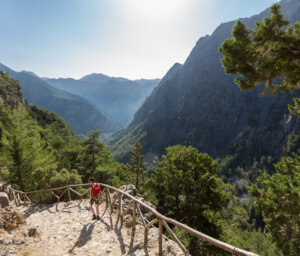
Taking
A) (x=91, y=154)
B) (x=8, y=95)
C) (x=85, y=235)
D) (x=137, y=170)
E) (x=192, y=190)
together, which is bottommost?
(x=137, y=170)

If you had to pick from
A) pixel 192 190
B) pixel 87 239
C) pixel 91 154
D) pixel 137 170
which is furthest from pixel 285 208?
pixel 91 154

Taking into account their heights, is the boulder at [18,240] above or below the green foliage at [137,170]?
above

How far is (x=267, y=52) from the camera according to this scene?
6.58m

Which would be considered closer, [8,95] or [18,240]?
[18,240]

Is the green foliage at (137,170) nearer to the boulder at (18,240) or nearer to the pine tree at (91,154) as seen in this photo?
the pine tree at (91,154)

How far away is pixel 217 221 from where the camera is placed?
670 inches

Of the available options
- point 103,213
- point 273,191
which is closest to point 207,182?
point 273,191

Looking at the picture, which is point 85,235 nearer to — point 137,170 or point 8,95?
point 137,170

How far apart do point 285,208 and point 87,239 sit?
1061 centimetres

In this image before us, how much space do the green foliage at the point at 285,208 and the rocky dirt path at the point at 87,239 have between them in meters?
8.28

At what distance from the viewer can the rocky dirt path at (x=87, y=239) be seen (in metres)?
6.13

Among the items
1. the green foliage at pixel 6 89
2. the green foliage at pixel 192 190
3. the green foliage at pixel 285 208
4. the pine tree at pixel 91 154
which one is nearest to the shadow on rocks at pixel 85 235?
the green foliage at pixel 192 190

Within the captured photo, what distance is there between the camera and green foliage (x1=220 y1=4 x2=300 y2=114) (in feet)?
20.6

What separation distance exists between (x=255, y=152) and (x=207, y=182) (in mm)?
183397
